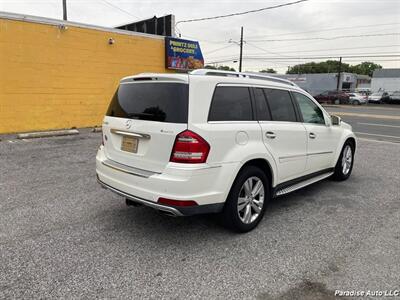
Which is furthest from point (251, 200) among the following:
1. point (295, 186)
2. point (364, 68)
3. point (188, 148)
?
point (364, 68)

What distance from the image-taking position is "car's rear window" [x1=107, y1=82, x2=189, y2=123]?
3314mm

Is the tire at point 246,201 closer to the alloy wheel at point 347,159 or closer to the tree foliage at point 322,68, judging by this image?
the alloy wheel at point 347,159

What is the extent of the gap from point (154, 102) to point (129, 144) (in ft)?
1.83

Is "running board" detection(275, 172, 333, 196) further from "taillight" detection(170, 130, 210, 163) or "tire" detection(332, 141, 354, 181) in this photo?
"taillight" detection(170, 130, 210, 163)

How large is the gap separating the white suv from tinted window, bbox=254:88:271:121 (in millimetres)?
13

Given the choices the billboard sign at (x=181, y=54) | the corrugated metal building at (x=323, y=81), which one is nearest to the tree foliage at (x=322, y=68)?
the corrugated metal building at (x=323, y=81)

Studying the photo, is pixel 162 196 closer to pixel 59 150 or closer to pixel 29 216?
pixel 29 216

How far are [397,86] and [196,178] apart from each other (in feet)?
201

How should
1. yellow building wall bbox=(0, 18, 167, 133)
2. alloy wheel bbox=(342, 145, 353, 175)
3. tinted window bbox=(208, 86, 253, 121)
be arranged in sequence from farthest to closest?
yellow building wall bbox=(0, 18, 167, 133) → alloy wheel bbox=(342, 145, 353, 175) → tinted window bbox=(208, 86, 253, 121)

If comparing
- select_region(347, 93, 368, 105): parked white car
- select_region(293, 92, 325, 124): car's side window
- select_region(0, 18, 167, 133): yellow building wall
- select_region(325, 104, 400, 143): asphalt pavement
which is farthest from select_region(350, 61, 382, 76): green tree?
select_region(293, 92, 325, 124): car's side window

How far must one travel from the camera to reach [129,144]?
3.68m

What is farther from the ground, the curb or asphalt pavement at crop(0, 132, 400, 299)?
asphalt pavement at crop(0, 132, 400, 299)

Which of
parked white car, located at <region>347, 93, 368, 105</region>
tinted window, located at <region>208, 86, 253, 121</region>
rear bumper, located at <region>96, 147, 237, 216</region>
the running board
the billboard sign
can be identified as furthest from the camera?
parked white car, located at <region>347, 93, 368, 105</region>

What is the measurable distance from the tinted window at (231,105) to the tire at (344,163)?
289cm
